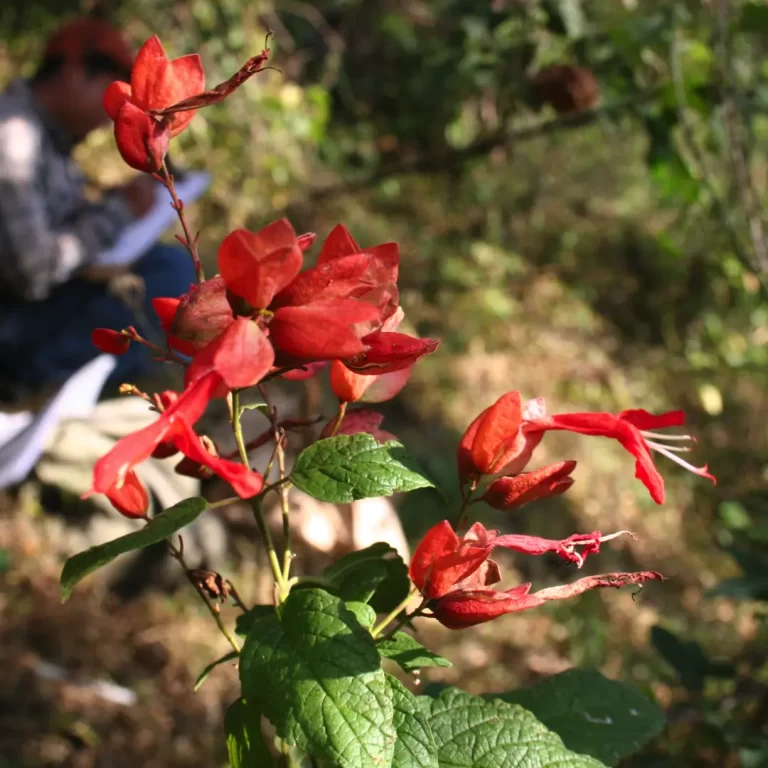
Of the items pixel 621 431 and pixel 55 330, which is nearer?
pixel 621 431

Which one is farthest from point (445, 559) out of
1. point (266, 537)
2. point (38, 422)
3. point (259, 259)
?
point (38, 422)

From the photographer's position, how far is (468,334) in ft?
10.2

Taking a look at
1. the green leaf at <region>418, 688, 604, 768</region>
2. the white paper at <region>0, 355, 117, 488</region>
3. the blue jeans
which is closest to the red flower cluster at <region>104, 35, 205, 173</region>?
the green leaf at <region>418, 688, 604, 768</region>

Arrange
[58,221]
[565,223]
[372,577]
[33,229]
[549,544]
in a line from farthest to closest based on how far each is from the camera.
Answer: [565,223] → [58,221] → [33,229] → [372,577] → [549,544]

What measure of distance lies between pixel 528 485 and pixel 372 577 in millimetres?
138

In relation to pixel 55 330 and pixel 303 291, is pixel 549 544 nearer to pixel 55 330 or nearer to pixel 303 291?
pixel 303 291

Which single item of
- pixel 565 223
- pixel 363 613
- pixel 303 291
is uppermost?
pixel 303 291

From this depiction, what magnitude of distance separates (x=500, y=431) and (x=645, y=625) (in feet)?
6.00

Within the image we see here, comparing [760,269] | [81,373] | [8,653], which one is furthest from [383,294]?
[8,653]

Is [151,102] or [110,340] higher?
[151,102]

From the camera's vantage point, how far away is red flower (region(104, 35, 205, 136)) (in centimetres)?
50

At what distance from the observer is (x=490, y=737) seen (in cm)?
56

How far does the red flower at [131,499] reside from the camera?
1.79 feet

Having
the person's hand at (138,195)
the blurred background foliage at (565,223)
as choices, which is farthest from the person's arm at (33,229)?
the blurred background foliage at (565,223)
